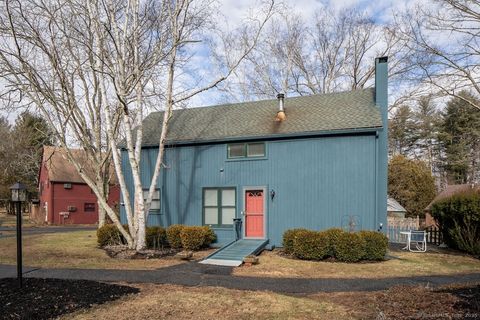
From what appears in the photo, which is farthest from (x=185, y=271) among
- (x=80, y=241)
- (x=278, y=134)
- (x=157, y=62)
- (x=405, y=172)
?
(x=405, y=172)

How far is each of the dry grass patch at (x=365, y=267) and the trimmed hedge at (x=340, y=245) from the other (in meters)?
0.37

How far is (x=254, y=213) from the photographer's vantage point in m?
16.5

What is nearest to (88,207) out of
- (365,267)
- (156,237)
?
(156,237)

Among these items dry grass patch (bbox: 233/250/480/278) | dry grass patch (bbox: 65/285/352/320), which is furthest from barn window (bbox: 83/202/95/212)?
dry grass patch (bbox: 65/285/352/320)

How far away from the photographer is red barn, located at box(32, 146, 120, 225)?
118 ft

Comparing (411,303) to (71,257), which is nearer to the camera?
(411,303)

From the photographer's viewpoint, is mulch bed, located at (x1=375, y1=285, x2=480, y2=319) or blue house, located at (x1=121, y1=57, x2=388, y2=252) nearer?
mulch bed, located at (x1=375, y1=285, x2=480, y2=319)

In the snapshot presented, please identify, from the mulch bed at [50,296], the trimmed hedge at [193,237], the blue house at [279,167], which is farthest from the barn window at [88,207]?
the mulch bed at [50,296]

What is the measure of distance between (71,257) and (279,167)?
332 inches

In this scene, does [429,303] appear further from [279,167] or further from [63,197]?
[63,197]

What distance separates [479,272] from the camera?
37.4 ft

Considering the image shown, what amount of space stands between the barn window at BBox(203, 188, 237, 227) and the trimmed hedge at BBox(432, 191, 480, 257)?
863 centimetres

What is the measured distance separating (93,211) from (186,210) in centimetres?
2433

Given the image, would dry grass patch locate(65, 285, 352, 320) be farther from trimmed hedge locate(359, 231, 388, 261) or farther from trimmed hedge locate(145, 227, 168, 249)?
trimmed hedge locate(145, 227, 168, 249)
